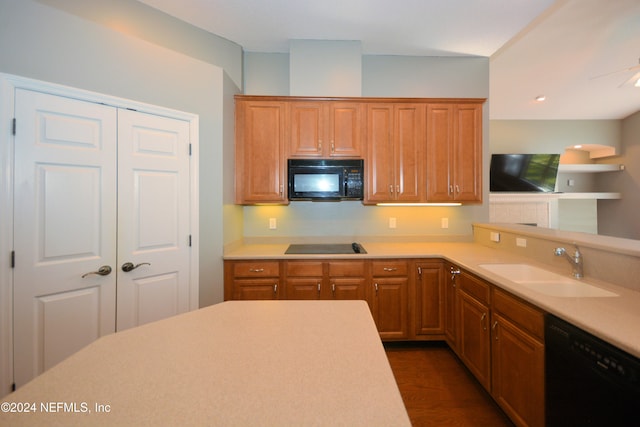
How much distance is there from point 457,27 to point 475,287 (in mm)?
2384

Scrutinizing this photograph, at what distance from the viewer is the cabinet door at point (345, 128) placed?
250 centimetres

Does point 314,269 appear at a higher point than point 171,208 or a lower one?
lower

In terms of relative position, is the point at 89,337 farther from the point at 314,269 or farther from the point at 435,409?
the point at 435,409

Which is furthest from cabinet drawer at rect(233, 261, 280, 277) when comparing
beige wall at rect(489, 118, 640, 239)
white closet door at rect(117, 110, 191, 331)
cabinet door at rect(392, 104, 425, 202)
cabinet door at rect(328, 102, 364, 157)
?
beige wall at rect(489, 118, 640, 239)

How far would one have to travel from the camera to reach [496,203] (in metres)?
4.89

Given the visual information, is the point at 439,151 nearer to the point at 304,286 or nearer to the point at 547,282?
the point at 547,282

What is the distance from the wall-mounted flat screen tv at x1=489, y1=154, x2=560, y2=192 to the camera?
4844mm

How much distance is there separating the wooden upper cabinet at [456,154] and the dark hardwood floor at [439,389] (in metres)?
1.51

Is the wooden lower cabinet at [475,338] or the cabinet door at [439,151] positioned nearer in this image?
the wooden lower cabinet at [475,338]

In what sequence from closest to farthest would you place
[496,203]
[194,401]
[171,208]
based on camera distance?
[194,401] → [171,208] → [496,203]

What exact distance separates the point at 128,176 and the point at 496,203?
5793mm

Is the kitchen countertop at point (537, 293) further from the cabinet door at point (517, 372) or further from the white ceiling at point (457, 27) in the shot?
the white ceiling at point (457, 27)

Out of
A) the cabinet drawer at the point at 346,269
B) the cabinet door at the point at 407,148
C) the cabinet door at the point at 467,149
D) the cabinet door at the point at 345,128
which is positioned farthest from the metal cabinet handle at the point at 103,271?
the cabinet door at the point at 467,149

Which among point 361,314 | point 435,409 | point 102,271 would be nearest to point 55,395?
point 361,314
